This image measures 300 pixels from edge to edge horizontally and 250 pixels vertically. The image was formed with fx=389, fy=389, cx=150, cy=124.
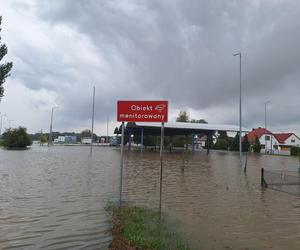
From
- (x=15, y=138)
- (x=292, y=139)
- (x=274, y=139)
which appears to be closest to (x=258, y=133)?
(x=274, y=139)

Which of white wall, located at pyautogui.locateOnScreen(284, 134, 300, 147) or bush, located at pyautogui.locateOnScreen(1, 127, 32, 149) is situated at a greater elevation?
white wall, located at pyautogui.locateOnScreen(284, 134, 300, 147)

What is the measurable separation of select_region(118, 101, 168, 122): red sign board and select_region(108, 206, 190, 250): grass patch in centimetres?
245

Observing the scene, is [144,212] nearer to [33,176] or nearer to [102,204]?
[102,204]

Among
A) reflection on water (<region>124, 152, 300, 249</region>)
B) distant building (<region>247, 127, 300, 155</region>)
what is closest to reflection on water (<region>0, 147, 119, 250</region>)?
reflection on water (<region>124, 152, 300, 249</region>)

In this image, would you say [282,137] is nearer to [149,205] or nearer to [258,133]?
[258,133]

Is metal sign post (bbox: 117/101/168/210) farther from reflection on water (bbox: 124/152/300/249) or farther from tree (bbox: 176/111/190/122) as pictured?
tree (bbox: 176/111/190/122)

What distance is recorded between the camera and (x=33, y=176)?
19.4 meters

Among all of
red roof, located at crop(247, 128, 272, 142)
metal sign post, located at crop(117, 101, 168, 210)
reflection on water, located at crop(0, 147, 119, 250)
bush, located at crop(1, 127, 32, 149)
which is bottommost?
reflection on water, located at crop(0, 147, 119, 250)

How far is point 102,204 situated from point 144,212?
1924 mm

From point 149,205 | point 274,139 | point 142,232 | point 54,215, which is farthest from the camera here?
point 274,139

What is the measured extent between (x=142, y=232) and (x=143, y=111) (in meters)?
3.58

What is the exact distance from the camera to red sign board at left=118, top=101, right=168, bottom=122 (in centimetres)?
1005

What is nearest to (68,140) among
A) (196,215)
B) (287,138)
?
(287,138)

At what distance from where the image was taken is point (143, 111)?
33.7 feet
